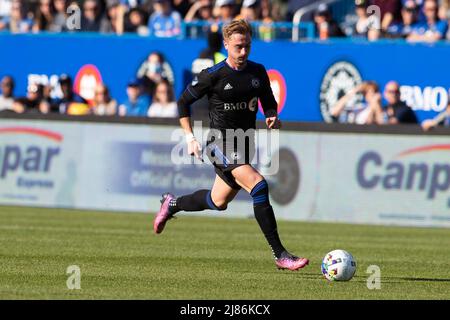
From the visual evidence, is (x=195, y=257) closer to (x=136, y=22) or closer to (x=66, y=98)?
(x=66, y=98)

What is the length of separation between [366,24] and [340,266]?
12774 mm

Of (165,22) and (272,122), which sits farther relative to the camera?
(165,22)

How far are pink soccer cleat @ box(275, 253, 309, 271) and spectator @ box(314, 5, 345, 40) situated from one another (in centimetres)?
1224

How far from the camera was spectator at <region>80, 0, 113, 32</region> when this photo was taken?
2658cm

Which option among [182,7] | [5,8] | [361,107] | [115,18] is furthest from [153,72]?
[5,8]

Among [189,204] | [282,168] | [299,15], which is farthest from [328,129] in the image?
[189,204]

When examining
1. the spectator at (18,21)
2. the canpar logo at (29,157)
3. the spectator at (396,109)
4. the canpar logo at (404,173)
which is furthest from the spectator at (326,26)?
the spectator at (18,21)

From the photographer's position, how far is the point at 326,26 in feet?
78.4

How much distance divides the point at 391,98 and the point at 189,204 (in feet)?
27.7

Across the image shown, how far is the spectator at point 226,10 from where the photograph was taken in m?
24.2
